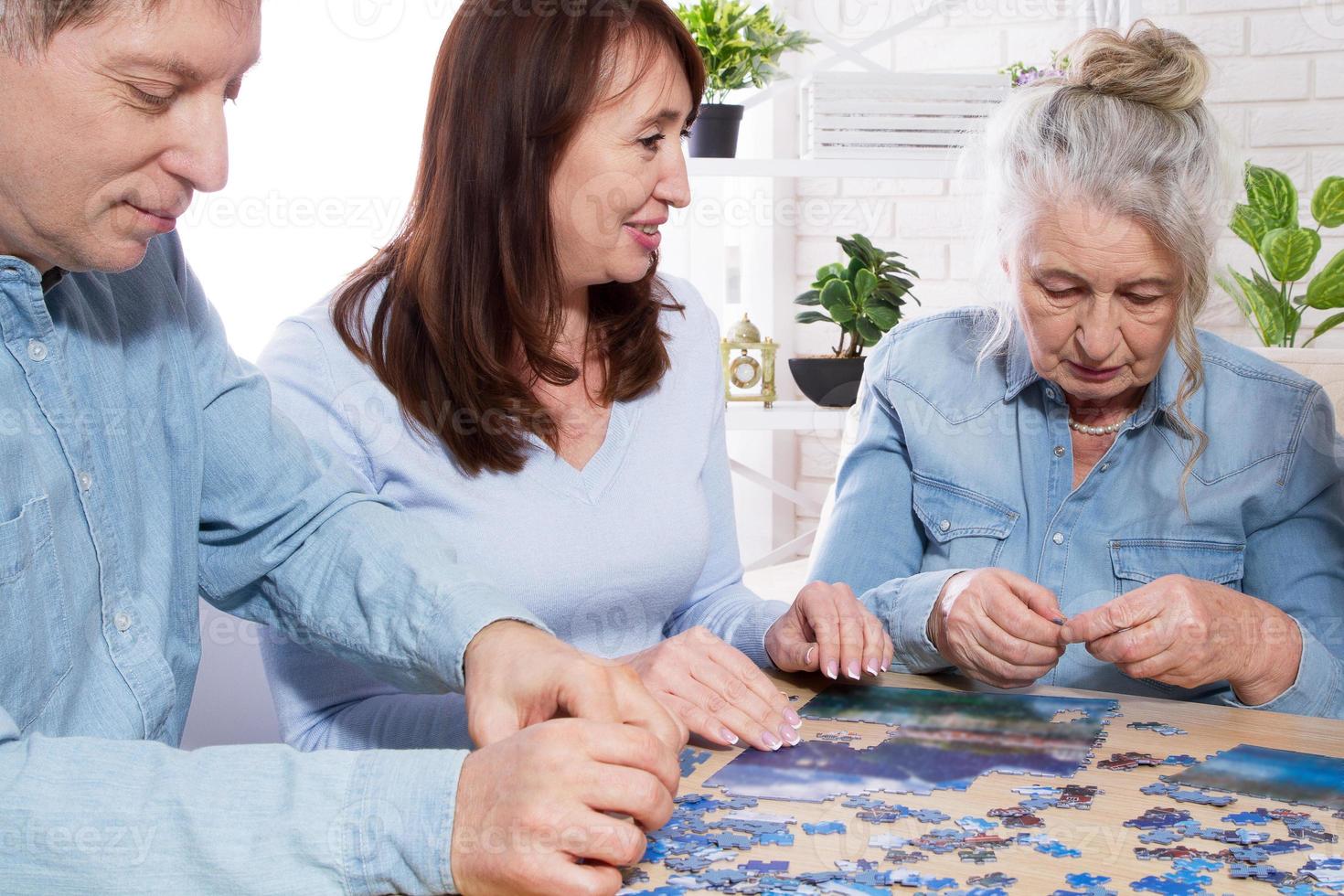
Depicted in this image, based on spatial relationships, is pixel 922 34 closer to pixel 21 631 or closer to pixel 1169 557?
pixel 1169 557

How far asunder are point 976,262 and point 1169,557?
0.51m

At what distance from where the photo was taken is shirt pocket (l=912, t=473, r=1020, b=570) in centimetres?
181

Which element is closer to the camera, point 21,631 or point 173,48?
point 173,48

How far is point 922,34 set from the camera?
3.96 metres

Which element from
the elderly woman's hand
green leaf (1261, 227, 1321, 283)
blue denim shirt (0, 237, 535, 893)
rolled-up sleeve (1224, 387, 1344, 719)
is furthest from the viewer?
green leaf (1261, 227, 1321, 283)

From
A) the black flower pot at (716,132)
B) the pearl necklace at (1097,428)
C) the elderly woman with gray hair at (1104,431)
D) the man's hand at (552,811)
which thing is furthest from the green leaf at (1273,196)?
the man's hand at (552,811)

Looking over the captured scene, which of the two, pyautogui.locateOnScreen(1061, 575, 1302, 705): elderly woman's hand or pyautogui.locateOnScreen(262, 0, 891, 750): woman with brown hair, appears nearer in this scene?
pyautogui.locateOnScreen(1061, 575, 1302, 705): elderly woman's hand

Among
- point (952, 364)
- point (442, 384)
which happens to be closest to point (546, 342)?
point (442, 384)

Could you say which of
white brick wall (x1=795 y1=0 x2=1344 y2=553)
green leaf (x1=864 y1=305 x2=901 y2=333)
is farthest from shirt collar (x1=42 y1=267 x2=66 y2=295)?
green leaf (x1=864 y1=305 x2=901 y2=333)

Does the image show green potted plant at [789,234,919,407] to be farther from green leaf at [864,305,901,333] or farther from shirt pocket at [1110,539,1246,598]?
shirt pocket at [1110,539,1246,598]

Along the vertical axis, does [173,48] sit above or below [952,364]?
above

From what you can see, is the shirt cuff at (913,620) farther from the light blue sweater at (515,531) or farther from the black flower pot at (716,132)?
the black flower pot at (716,132)

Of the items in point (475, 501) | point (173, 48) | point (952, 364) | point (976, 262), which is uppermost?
point (173, 48)

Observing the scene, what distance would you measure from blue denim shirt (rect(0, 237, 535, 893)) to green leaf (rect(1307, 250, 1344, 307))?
2.40 meters
